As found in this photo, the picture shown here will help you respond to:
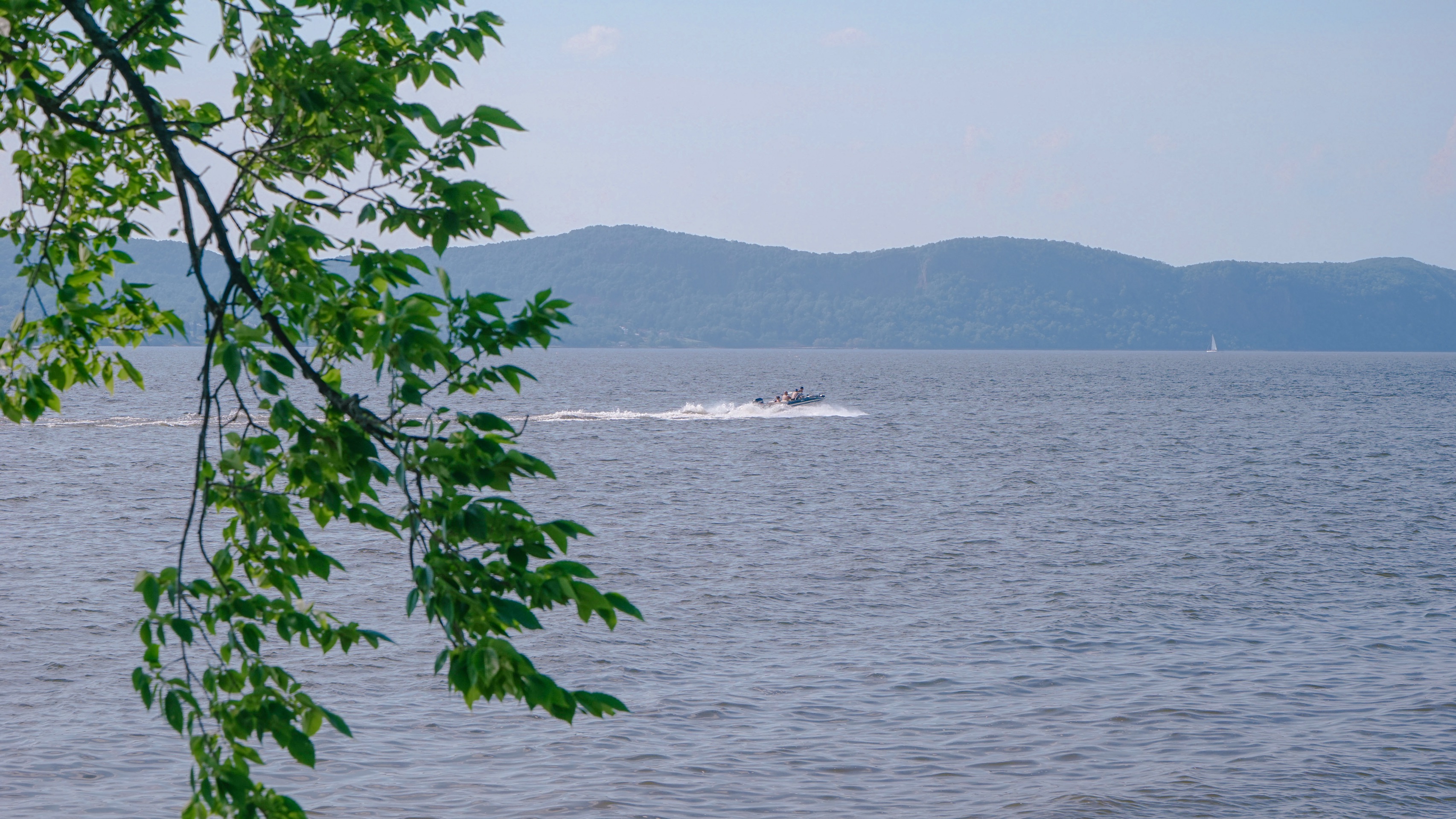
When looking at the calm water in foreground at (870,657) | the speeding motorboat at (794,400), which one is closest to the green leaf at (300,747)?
the calm water in foreground at (870,657)

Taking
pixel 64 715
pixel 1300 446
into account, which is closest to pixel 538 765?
pixel 64 715

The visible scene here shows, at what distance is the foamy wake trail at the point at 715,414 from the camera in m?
79.1

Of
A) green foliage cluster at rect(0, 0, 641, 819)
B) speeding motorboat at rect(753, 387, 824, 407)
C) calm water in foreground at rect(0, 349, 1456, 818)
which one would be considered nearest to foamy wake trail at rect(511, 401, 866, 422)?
speeding motorboat at rect(753, 387, 824, 407)

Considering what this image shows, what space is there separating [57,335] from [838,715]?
42.8 ft

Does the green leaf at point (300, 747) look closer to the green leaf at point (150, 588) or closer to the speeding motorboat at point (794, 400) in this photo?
the green leaf at point (150, 588)

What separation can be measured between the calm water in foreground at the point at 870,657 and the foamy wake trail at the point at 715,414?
31.4 m

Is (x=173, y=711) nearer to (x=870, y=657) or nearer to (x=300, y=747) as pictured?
(x=300, y=747)

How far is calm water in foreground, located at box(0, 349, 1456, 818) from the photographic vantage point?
14523mm

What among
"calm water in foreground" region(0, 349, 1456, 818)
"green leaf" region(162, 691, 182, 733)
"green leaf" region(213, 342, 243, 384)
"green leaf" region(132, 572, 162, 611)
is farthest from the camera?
"calm water in foreground" region(0, 349, 1456, 818)

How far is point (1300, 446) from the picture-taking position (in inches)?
2416

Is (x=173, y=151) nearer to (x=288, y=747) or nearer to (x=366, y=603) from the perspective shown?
(x=288, y=747)

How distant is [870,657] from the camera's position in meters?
20.0

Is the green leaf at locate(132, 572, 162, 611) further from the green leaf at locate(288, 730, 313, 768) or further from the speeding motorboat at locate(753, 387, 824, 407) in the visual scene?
the speeding motorboat at locate(753, 387, 824, 407)

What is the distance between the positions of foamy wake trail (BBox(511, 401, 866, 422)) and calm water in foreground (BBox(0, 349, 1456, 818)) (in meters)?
31.4
